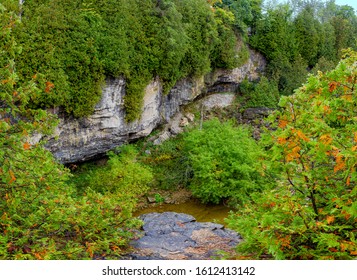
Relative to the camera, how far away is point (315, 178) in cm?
493

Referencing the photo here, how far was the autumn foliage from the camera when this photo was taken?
4332 millimetres

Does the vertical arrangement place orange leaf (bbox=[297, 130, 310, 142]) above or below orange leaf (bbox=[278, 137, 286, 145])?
above

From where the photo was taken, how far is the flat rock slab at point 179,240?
8.82m

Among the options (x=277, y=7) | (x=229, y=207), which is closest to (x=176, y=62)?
(x=229, y=207)

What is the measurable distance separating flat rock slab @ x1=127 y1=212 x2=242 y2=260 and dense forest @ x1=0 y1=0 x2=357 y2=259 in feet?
2.21

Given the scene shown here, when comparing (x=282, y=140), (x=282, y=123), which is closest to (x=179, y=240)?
(x=282, y=123)

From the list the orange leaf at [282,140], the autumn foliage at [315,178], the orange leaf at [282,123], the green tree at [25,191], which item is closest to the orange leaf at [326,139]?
the autumn foliage at [315,178]

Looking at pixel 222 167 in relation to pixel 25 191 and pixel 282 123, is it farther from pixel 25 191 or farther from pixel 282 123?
pixel 282 123

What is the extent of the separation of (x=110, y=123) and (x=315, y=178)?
49.0ft

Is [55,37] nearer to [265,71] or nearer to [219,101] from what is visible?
[219,101]

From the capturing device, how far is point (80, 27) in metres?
16.9

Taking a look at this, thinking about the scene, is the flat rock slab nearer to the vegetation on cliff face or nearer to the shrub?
the shrub

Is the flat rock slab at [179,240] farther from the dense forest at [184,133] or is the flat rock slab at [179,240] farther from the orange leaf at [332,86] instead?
the orange leaf at [332,86]

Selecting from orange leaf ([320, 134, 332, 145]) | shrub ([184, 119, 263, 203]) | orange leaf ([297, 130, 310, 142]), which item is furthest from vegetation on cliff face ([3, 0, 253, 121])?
orange leaf ([320, 134, 332, 145])
